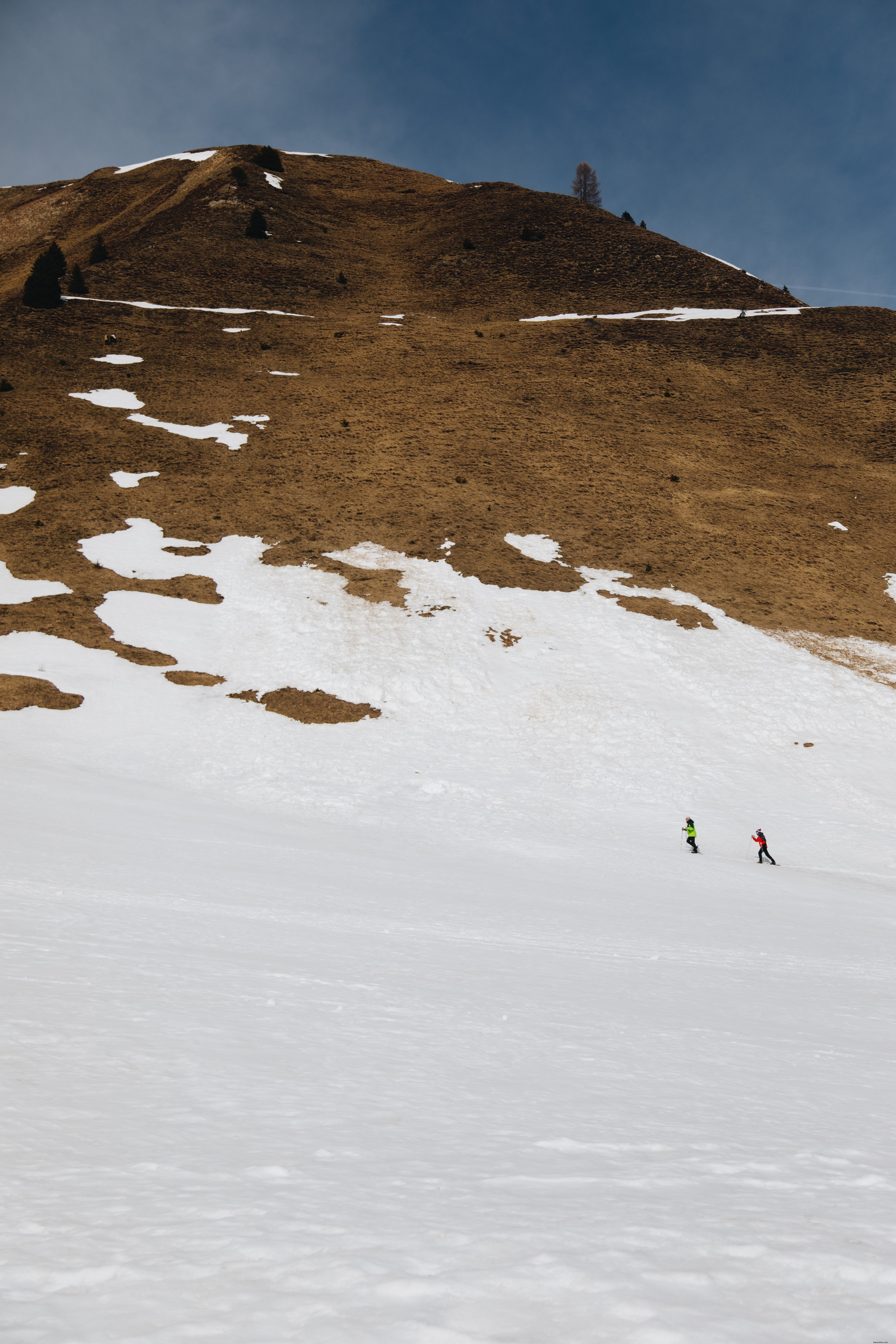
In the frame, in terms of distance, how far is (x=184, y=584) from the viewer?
33.0 metres

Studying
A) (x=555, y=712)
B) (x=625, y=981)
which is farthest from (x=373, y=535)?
(x=625, y=981)

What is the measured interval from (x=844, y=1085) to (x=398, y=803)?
1724 cm

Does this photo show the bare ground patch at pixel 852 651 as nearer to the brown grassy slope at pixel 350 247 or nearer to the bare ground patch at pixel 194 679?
the bare ground patch at pixel 194 679

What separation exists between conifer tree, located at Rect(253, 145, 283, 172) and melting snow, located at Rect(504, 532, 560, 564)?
7034cm

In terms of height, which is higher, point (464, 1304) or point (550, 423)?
point (550, 423)

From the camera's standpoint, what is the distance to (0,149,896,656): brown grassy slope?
3703 cm

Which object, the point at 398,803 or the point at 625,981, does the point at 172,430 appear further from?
the point at 625,981

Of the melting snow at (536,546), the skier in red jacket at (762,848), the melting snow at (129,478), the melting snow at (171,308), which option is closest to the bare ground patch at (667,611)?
the melting snow at (536,546)

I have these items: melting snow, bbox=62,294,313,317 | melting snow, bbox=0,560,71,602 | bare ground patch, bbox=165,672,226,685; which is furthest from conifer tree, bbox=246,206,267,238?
bare ground patch, bbox=165,672,226,685

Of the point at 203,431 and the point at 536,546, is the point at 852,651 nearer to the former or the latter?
the point at 536,546

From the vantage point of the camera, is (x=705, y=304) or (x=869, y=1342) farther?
(x=705, y=304)

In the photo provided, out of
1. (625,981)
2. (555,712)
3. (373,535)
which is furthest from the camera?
(373,535)

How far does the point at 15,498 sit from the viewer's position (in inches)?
1487

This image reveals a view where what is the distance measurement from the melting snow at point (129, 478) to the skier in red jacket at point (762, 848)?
111 feet
